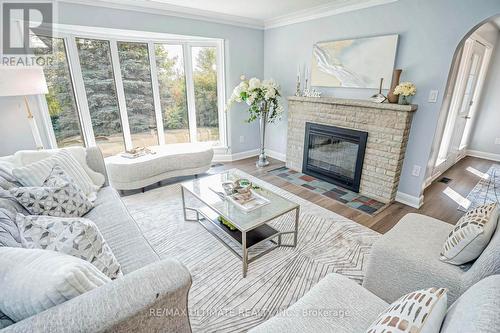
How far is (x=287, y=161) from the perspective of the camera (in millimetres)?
4191

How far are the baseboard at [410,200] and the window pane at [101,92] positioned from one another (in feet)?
13.7

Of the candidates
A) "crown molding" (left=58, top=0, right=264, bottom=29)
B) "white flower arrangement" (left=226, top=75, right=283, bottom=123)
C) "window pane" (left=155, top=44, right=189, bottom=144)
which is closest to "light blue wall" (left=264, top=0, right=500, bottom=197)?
"white flower arrangement" (left=226, top=75, right=283, bottom=123)

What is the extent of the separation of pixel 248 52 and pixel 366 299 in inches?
162

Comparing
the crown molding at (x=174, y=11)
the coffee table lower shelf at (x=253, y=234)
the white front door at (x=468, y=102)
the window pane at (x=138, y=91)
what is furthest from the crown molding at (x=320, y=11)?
the coffee table lower shelf at (x=253, y=234)

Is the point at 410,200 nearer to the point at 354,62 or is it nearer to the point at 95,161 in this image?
the point at 354,62

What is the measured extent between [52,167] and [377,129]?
10.9 feet

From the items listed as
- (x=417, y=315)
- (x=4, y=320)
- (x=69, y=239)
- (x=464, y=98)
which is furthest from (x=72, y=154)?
(x=464, y=98)

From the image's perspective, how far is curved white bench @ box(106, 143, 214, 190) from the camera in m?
3.02

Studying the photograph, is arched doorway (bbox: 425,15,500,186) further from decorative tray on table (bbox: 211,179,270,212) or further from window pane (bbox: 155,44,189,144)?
window pane (bbox: 155,44,189,144)

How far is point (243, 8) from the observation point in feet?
10.9

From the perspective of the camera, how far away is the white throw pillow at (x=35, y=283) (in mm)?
755

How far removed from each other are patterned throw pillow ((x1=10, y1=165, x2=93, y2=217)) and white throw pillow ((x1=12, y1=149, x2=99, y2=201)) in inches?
→ 2.2

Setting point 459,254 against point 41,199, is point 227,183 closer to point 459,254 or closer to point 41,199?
point 41,199

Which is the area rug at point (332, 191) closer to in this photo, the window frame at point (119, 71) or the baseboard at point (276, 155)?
the baseboard at point (276, 155)
